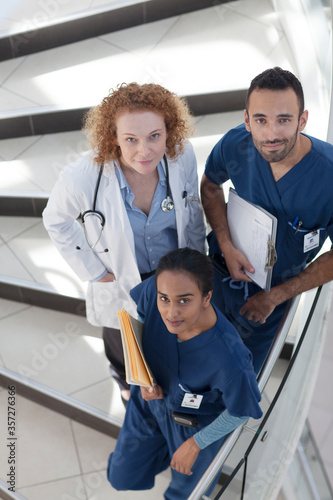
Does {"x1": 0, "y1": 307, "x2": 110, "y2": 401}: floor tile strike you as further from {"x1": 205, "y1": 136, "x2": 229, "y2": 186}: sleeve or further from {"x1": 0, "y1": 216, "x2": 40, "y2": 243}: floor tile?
{"x1": 205, "y1": 136, "x2": 229, "y2": 186}: sleeve

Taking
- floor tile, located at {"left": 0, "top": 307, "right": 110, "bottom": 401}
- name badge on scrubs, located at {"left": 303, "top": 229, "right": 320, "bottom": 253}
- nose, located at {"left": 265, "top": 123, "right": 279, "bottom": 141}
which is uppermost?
nose, located at {"left": 265, "top": 123, "right": 279, "bottom": 141}

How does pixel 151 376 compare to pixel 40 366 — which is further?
pixel 40 366

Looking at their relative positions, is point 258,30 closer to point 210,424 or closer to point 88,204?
point 88,204

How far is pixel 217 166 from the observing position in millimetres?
1829

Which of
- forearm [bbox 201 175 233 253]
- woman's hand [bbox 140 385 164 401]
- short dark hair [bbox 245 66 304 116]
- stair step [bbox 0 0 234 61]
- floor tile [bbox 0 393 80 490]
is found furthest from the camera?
stair step [bbox 0 0 234 61]

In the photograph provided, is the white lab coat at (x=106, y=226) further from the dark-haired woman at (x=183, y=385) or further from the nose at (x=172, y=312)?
the nose at (x=172, y=312)

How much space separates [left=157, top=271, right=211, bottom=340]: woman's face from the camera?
147 cm

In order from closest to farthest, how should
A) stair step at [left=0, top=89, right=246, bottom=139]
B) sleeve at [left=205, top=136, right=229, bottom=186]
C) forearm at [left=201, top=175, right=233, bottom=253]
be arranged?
sleeve at [left=205, top=136, right=229, bottom=186]
forearm at [left=201, top=175, right=233, bottom=253]
stair step at [left=0, top=89, right=246, bottom=139]

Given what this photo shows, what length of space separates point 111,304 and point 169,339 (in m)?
0.56

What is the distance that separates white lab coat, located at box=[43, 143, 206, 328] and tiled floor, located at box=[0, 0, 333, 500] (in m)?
0.65

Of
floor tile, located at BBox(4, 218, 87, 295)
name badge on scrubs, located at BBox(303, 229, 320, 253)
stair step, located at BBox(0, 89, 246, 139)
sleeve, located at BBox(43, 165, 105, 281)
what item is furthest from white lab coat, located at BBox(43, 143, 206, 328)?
stair step, located at BBox(0, 89, 246, 139)

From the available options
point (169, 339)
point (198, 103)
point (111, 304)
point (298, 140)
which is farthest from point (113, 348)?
point (198, 103)

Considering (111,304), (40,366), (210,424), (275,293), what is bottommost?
(40,366)

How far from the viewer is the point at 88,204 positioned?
70.5 inches
